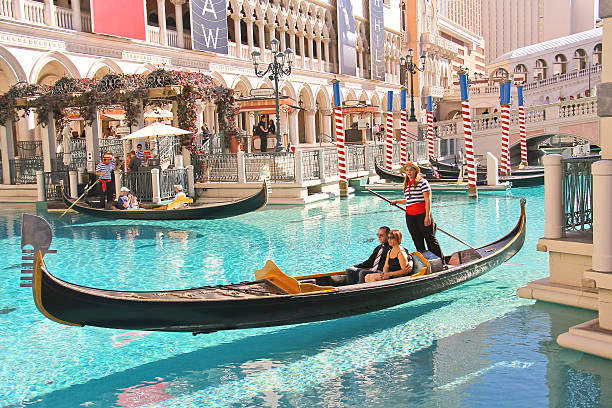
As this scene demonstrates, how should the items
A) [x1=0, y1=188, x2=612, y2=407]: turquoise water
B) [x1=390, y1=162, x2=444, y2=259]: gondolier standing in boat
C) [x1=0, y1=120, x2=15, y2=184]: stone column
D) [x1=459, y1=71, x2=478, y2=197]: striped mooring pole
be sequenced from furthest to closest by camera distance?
[x1=0, y1=120, x2=15, y2=184]: stone column, [x1=459, y1=71, x2=478, y2=197]: striped mooring pole, [x1=390, y1=162, x2=444, y2=259]: gondolier standing in boat, [x1=0, y1=188, x2=612, y2=407]: turquoise water

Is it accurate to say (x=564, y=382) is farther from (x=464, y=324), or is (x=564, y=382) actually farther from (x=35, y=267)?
(x=35, y=267)

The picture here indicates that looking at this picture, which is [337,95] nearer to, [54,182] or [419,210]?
[54,182]

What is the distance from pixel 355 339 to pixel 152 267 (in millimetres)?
3258

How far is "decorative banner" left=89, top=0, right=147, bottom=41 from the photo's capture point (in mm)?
15281

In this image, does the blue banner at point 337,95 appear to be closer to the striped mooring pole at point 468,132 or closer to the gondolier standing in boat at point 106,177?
the striped mooring pole at point 468,132

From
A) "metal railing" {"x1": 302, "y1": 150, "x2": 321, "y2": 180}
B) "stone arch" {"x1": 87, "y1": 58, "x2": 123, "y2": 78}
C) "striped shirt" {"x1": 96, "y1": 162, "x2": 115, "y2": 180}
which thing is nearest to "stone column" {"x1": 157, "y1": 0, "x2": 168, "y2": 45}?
"stone arch" {"x1": 87, "y1": 58, "x2": 123, "y2": 78}

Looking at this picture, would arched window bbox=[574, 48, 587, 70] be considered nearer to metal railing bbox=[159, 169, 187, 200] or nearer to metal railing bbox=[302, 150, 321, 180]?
metal railing bbox=[302, 150, 321, 180]

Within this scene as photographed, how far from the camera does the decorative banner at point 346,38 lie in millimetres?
27234

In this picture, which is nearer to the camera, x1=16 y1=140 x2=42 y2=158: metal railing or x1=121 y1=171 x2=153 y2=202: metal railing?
x1=121 y1=171 x2=153 y2=202: metal railing

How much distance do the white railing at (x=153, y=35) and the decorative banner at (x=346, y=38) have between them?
34.9ft

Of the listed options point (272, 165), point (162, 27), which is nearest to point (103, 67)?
point (162, 27)

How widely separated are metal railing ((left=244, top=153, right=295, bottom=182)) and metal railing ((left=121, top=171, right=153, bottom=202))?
6.21 feet

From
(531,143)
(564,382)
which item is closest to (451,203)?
(564,382)

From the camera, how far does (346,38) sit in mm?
27750
